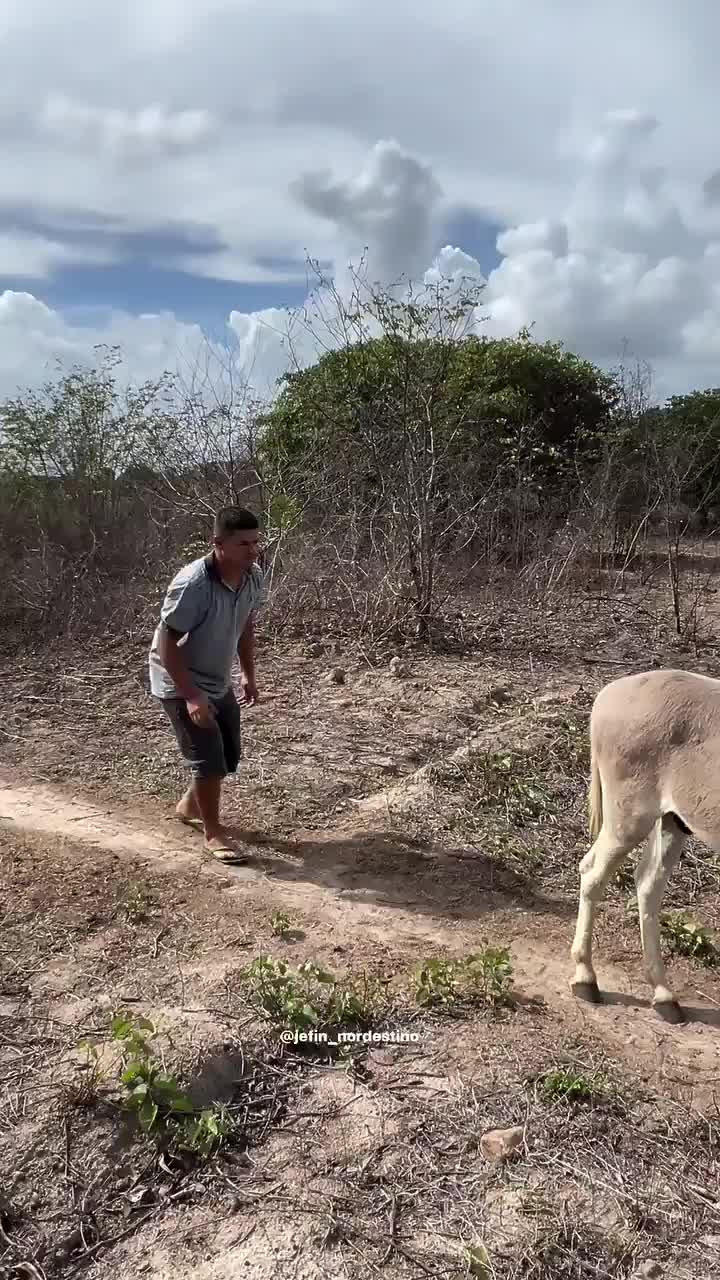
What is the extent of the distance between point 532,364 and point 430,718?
1082 centimetres

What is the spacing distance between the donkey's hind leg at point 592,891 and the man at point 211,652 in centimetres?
195

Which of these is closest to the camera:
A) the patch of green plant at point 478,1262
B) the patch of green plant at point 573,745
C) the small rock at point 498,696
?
the patch of green plant at point 478,1262

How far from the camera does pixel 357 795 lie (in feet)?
19.1

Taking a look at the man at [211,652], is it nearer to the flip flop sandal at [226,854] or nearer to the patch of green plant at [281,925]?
the flip flop sandal at [226,854]

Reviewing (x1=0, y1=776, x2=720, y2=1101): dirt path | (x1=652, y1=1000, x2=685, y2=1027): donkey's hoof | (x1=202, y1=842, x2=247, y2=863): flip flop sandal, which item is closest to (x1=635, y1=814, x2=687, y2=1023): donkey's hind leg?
(x1=652, y1=1000, x2=685, y2=1027): donkey's hoof

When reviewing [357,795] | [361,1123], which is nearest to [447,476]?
[357,795]

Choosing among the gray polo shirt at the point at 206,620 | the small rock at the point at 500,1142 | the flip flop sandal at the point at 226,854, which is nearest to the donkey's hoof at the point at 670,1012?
the small rock at the point at 500,1142

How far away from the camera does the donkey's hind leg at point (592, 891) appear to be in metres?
3.70

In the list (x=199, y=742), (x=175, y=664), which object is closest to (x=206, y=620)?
(x=175, y=664)

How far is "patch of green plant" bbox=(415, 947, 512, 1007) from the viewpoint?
3.61 meters

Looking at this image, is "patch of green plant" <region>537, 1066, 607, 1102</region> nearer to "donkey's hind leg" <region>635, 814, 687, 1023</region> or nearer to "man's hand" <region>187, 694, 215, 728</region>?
"donkey's hind leg" <region>635, 814, 687, 1023</region>

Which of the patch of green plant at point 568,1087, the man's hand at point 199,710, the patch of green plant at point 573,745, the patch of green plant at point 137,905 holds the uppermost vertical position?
the man's hand at point 199,710

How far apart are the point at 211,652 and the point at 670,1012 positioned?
2797 millimetres

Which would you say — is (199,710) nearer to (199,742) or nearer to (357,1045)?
(199,742)
